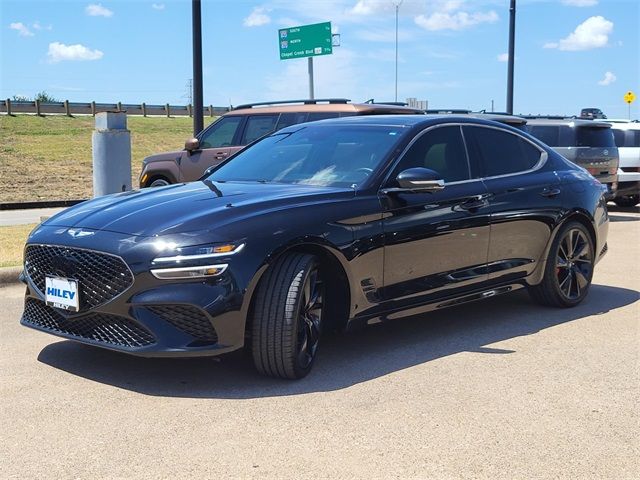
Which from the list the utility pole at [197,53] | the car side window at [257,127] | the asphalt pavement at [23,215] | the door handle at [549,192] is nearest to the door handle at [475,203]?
the door handle at [549,192]

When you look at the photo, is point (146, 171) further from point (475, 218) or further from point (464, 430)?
point (464, 430)

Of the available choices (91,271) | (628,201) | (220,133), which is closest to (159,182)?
(220,133)

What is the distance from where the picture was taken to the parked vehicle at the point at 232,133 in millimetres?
11547

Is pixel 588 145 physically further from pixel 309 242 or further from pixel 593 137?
A: pixel 309 242

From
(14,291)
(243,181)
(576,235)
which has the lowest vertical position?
(14,291)

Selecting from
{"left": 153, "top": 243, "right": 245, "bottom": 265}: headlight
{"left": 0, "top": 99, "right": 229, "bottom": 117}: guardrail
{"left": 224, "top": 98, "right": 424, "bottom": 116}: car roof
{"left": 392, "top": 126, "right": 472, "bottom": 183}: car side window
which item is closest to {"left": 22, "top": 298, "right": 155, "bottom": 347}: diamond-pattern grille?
{"left": 153, "top": 243, "right": 245, "bottom": 265}: headlight

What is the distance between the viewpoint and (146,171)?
1263 centimetres

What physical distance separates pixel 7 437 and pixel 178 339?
98 centimetres

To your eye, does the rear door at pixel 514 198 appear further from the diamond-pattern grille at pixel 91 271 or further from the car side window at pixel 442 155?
the diamond-pattern grille at pixel 91 271

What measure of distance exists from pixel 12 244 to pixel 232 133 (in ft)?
13.1

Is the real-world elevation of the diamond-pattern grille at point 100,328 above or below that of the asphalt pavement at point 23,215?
above

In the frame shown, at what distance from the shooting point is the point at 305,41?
28.8 meters

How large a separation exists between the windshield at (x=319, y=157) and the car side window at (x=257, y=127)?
18.3ft

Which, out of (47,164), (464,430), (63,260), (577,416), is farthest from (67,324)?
(47,164)
